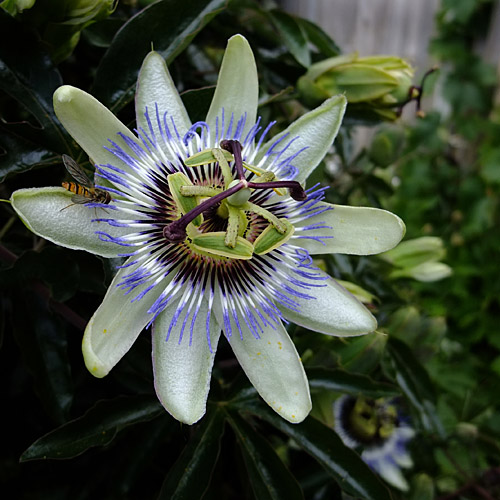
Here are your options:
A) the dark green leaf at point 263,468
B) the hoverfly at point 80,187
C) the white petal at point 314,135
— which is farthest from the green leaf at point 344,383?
the hoverfly at point 80,187

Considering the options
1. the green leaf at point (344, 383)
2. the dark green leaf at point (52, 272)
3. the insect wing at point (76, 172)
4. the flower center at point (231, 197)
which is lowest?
the green leaf at point (344, 383)

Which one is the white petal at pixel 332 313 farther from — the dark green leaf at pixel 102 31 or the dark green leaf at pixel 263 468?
the dark green leaf at pixel 102 31

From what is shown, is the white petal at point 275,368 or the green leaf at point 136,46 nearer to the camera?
the white petal at point 275,368

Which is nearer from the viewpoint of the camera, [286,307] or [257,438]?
[286,307]

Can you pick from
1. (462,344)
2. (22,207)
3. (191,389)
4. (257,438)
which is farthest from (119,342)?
(462,344)

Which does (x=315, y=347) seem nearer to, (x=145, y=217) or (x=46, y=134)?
(x=145, y=217)

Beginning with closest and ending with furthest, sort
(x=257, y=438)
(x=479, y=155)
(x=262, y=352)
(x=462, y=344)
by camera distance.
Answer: (x=262, y=352) → (x=257, y=438) → (x=462, y=344) → (x=479, y=155)
